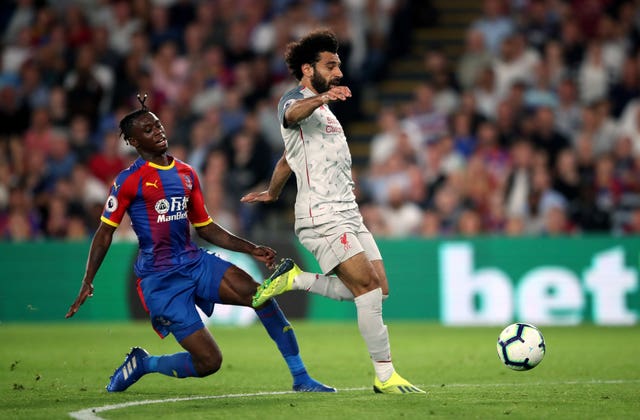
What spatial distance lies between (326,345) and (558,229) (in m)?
4.57

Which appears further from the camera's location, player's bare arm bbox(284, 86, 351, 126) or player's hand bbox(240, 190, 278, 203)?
player's hand bbox(240, 190, 278, 203)

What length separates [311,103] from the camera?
7438mm

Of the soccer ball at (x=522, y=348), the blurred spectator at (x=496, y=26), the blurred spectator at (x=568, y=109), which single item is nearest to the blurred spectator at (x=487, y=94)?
the blurred spectator at (x=496, y=26)

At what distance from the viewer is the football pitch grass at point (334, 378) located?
23.8 ft

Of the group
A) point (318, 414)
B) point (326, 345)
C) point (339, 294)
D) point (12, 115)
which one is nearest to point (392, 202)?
point (326, 345)

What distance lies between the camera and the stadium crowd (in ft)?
52.6

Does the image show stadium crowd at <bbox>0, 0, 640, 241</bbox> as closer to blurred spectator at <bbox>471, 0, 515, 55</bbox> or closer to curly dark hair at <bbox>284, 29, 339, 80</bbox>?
blurred spectator at <bbox>471, 0, 515, 55</bbox>

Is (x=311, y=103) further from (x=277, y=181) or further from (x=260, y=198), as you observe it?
(x=260, y=198)

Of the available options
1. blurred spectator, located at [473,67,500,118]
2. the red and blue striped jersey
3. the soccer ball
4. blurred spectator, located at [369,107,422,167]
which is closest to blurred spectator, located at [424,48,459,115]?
blurred spectator, located at [473,67,500,118]

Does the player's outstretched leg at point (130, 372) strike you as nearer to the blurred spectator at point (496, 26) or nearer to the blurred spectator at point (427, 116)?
the blurred spectator at point (427, 116)

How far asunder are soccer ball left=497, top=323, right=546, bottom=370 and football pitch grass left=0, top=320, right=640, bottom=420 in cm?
20

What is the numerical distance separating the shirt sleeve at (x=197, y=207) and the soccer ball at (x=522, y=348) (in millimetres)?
2456

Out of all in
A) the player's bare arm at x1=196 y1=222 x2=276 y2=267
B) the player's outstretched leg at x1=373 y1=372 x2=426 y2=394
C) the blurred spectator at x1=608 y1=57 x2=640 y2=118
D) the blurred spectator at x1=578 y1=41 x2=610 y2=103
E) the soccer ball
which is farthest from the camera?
the blurred spectator at x1=578 y1=41 x2=610 y2=103

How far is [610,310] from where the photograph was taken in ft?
49.4
